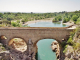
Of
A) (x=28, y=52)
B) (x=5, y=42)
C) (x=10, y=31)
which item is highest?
(x=10, y=31)

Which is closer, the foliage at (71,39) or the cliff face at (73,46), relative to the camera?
the cliff face at (73,46)

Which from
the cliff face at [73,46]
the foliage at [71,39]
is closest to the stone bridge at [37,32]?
the foliage at [71,39]

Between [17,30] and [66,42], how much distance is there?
31.9ft

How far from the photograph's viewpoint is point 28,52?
1891 cm

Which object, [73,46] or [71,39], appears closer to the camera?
[73,46]

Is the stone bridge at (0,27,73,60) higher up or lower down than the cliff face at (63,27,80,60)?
higher up

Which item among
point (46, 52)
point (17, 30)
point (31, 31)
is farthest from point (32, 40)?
point (46, 52)

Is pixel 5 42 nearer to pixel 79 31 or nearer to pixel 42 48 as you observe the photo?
pixel 42 48

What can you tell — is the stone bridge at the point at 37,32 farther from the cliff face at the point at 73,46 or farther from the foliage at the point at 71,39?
the cliff face at the point at 73,46

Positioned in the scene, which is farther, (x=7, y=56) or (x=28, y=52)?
(x=28, y=52)

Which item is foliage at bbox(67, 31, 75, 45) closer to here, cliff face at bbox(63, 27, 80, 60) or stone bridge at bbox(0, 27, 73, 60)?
cliff face at bbox(63, 27, 80, 60)

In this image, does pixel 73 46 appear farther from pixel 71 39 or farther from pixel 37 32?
pixel 37 32

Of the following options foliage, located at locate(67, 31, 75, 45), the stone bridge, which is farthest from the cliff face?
the stone bridge

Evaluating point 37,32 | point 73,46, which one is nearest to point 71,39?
point 73,46
